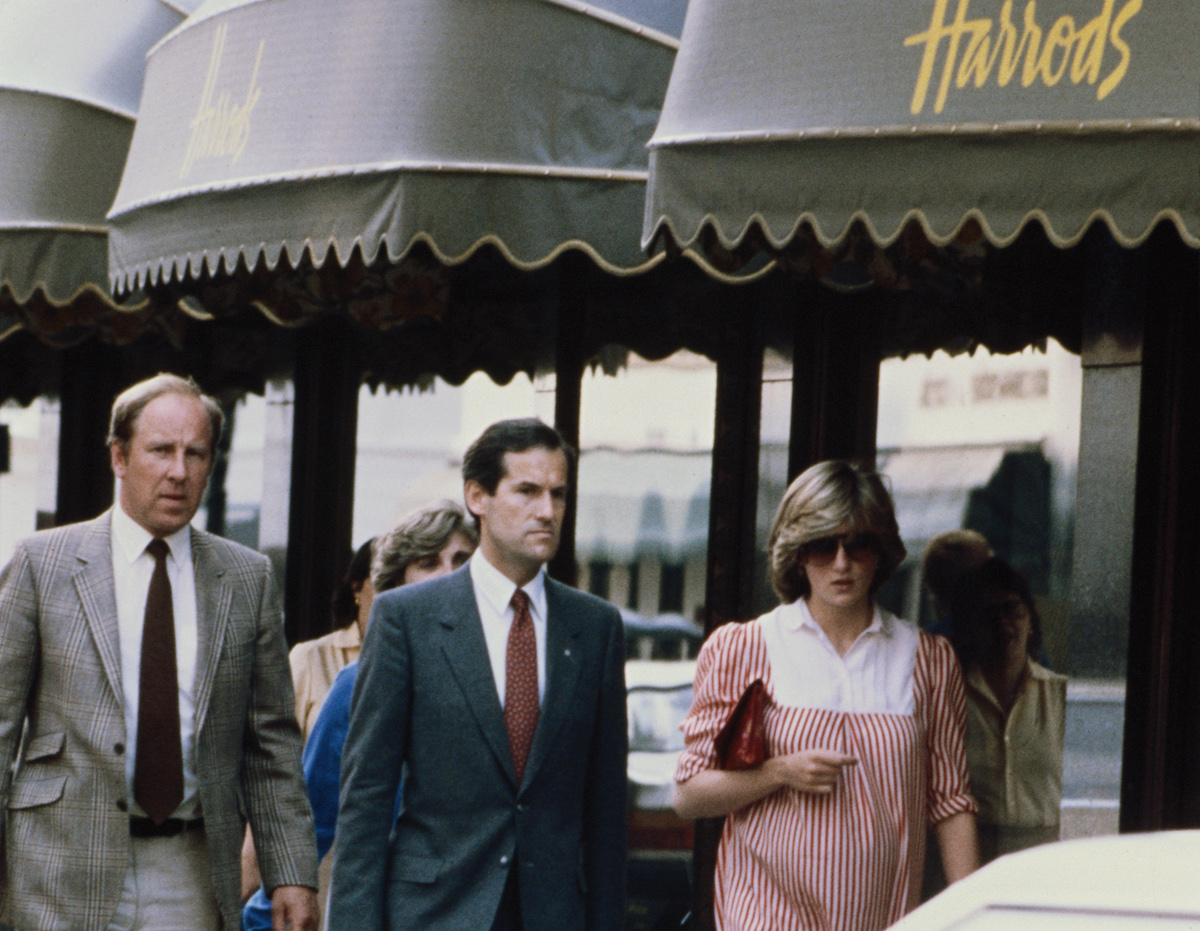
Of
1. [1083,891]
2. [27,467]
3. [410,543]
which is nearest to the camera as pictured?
[1083,891]

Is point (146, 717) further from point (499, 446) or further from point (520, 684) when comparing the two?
point (499, 446)

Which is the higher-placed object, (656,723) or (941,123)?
(941,123)

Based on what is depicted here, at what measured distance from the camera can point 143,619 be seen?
4762 mm

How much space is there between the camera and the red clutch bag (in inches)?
184

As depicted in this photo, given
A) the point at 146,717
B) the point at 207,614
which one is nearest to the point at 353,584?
the point at 207,614

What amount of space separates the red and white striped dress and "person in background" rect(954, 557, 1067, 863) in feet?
4.38

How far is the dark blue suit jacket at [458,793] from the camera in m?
4.54

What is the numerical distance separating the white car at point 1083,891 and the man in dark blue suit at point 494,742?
7.83 ft

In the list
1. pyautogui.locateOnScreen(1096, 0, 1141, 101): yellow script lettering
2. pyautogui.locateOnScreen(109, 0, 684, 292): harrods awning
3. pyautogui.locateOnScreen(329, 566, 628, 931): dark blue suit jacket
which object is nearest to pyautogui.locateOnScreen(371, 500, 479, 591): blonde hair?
pyautogui.locateOnScreen(109, 0, 684, 292): harrods awning

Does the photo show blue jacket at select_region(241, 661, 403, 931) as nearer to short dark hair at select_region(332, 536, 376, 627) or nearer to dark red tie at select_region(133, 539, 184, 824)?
dark red tie at select_region(133, 539, 184, 824)

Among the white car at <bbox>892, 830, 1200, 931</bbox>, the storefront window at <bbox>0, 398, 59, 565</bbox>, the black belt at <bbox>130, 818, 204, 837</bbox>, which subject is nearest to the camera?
the white car at <bbox>892, 830, 1200, 931</bbox>

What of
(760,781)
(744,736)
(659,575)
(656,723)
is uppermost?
(659,575)

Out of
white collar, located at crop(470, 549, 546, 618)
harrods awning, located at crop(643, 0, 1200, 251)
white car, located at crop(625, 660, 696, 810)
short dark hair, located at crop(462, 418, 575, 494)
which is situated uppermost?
harrods awning, located at crop(643, 0, 1200, 251)

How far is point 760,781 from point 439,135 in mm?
2322
